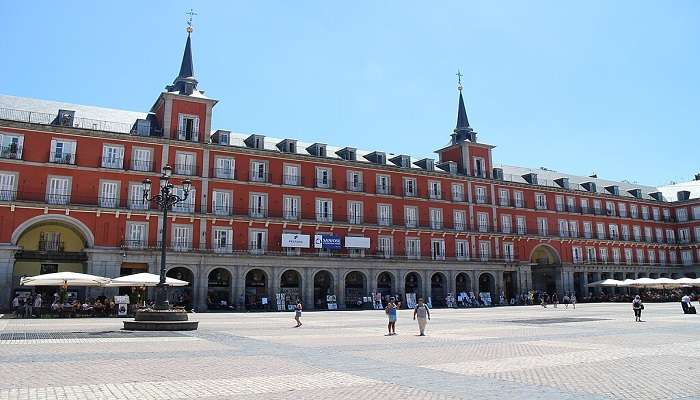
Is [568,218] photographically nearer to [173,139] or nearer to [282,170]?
[282,170]

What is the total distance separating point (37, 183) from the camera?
36469 millimetres

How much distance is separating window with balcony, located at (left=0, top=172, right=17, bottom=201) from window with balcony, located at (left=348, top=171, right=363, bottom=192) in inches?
998

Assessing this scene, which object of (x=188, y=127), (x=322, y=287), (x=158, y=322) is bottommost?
(x=158, y=322)

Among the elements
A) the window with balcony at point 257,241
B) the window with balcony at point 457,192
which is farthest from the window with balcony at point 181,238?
the window with balcony at point 457,192

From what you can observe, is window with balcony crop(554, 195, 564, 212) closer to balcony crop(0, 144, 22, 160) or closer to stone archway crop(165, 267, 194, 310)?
stone archway crop(165, 267, 194, 310)

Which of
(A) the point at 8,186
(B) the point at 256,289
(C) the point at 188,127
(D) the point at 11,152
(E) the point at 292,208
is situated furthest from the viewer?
(E) the point at 292,208

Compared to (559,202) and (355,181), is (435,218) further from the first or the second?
(559,202)

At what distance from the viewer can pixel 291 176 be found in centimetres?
4547

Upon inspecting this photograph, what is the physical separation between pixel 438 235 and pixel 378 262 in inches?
309

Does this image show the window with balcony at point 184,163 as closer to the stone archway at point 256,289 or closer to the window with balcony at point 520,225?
the stone archway at point 256,289

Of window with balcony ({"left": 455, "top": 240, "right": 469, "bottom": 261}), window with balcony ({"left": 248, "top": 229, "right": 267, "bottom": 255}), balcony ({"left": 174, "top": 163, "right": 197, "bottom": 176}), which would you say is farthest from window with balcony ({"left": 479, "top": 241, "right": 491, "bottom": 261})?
balcony ({"left": 174, "top": 163, "right": 197, "bottom": 176})

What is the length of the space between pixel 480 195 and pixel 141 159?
108ft

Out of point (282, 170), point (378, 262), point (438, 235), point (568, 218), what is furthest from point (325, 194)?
point (568, 218)

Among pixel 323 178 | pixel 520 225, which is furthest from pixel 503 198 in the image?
pixel 323 178
